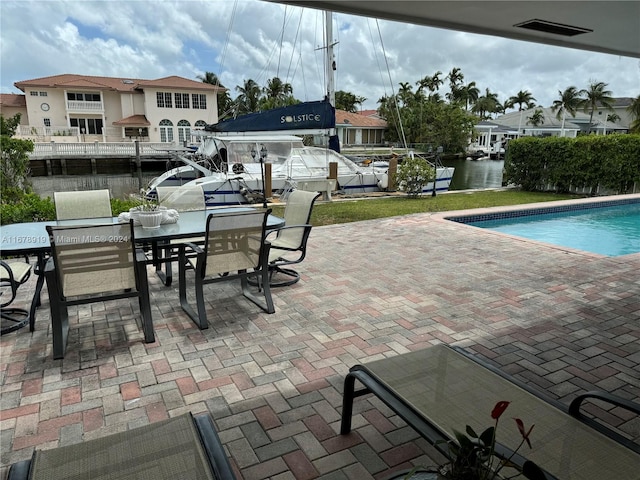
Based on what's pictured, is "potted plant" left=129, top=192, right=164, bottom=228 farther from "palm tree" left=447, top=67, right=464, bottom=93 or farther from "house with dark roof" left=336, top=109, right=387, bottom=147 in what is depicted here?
"palm tree" left=447, top=67, right=464, bottom=93

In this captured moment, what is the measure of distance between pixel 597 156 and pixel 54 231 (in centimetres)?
1407

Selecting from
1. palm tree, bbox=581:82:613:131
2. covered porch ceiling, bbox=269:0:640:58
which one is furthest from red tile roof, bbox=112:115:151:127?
palm tree, bbox=581:82:613:131

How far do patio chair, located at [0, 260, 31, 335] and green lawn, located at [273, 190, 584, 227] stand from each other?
5077mm

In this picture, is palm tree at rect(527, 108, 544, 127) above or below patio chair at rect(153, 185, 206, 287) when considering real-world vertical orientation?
above

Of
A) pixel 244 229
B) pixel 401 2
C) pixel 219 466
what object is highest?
pixel 401 2

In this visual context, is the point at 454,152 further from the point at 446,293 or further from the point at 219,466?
the point at 219,466

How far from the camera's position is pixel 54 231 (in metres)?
2.74

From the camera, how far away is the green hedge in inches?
477

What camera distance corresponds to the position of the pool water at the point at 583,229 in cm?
838

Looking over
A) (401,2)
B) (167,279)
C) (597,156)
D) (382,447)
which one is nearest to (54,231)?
(167,279)

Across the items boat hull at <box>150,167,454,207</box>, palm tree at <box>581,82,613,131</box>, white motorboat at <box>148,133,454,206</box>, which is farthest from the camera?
palm tree at <box>581,82,613,131</box>

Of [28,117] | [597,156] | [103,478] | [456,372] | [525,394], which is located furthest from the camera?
[28,117]

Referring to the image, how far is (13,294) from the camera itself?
10.5ft

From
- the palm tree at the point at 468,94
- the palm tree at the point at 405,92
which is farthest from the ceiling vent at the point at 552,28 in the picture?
the palm tree at the point at 468,94
